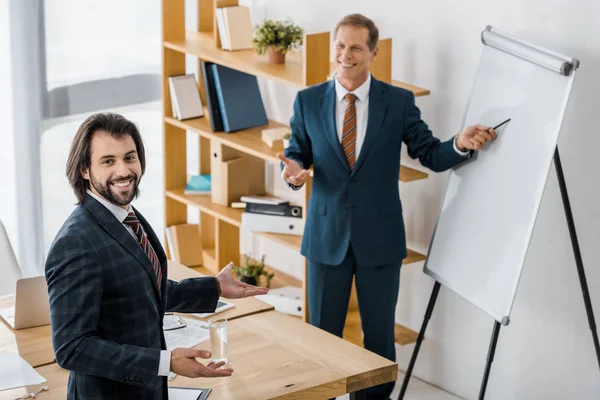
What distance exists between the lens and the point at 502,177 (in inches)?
140

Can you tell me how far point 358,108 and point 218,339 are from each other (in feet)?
4.52

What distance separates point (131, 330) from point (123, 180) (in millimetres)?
354

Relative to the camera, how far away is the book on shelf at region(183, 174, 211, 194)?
519 cm

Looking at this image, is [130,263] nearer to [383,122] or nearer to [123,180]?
[123,180]

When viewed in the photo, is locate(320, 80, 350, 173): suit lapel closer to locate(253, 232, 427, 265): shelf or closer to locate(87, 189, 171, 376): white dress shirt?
locate(253, 232, 427, 265): shelf

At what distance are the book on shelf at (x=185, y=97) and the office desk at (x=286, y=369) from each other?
7.09 ft

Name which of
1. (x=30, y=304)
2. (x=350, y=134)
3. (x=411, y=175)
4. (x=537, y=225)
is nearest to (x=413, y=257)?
(x=411, y=175)

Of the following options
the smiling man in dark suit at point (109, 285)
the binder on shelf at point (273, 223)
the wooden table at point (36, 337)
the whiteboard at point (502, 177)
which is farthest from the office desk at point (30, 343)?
the binder on shelf at point (273, 223)

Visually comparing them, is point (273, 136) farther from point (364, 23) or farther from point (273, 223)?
point (364, 23)

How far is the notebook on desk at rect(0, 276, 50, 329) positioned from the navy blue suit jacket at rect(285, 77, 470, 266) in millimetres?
1177

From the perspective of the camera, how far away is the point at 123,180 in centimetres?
234

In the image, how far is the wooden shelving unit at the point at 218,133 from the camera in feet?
13.8

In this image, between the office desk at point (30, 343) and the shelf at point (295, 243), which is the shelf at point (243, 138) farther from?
Answer: the office desk at point (30, 343)

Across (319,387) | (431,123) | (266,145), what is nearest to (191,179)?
(266,145)
